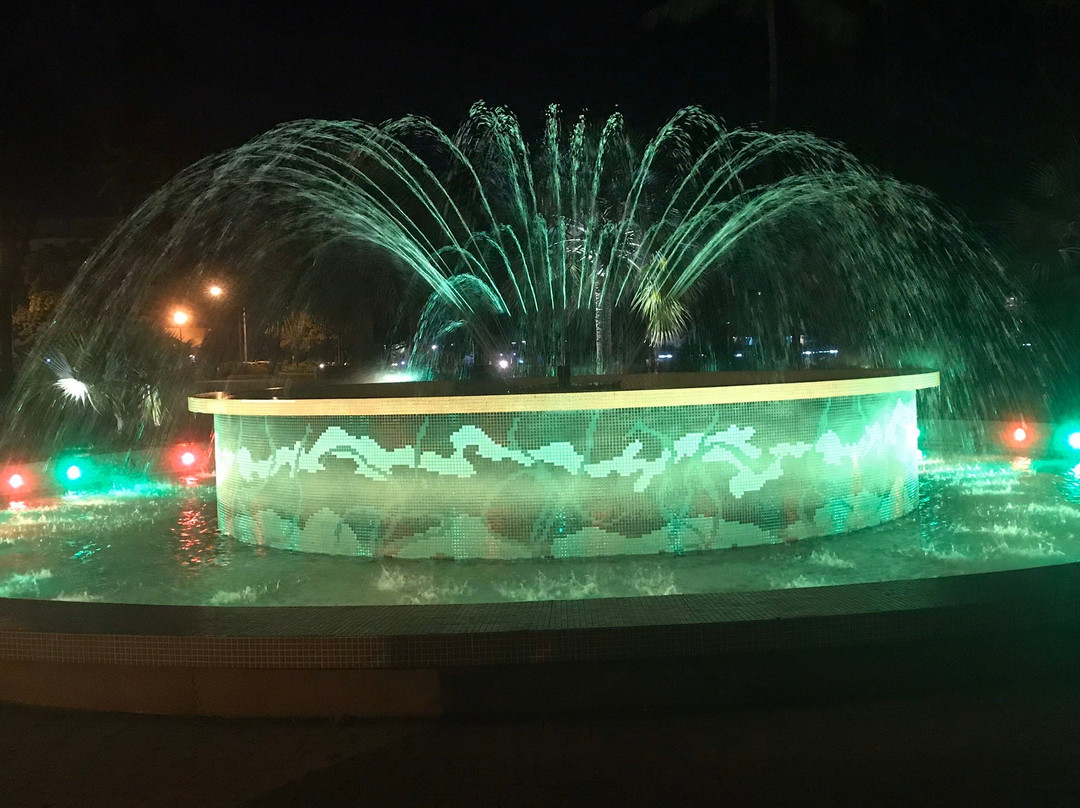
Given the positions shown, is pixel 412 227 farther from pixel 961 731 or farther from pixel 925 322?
pixel 961 731

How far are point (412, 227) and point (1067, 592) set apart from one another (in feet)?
74.8

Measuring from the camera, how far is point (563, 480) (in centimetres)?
812

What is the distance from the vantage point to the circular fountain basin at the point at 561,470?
8.13m

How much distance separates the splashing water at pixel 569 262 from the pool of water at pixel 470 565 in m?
8.36

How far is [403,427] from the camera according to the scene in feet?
27.4

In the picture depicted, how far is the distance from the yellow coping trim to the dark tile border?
313 centimetres

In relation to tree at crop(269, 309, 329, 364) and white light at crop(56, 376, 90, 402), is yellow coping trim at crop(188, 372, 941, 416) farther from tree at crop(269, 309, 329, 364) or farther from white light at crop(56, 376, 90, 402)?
tree at crop(269, 309, 329, 364)

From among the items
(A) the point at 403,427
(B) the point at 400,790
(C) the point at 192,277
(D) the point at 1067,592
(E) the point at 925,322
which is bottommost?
(B) the point at 400,790

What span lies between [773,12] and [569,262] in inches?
489

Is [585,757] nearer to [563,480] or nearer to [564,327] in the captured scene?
[563,480]

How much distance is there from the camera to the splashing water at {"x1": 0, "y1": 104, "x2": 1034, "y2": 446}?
20453 mm

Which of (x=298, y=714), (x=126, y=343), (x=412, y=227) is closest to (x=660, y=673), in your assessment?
(x=298, y=714)

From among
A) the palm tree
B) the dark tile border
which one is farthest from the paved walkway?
the palm tree

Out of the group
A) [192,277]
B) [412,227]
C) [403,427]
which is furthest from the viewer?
[192,277]
